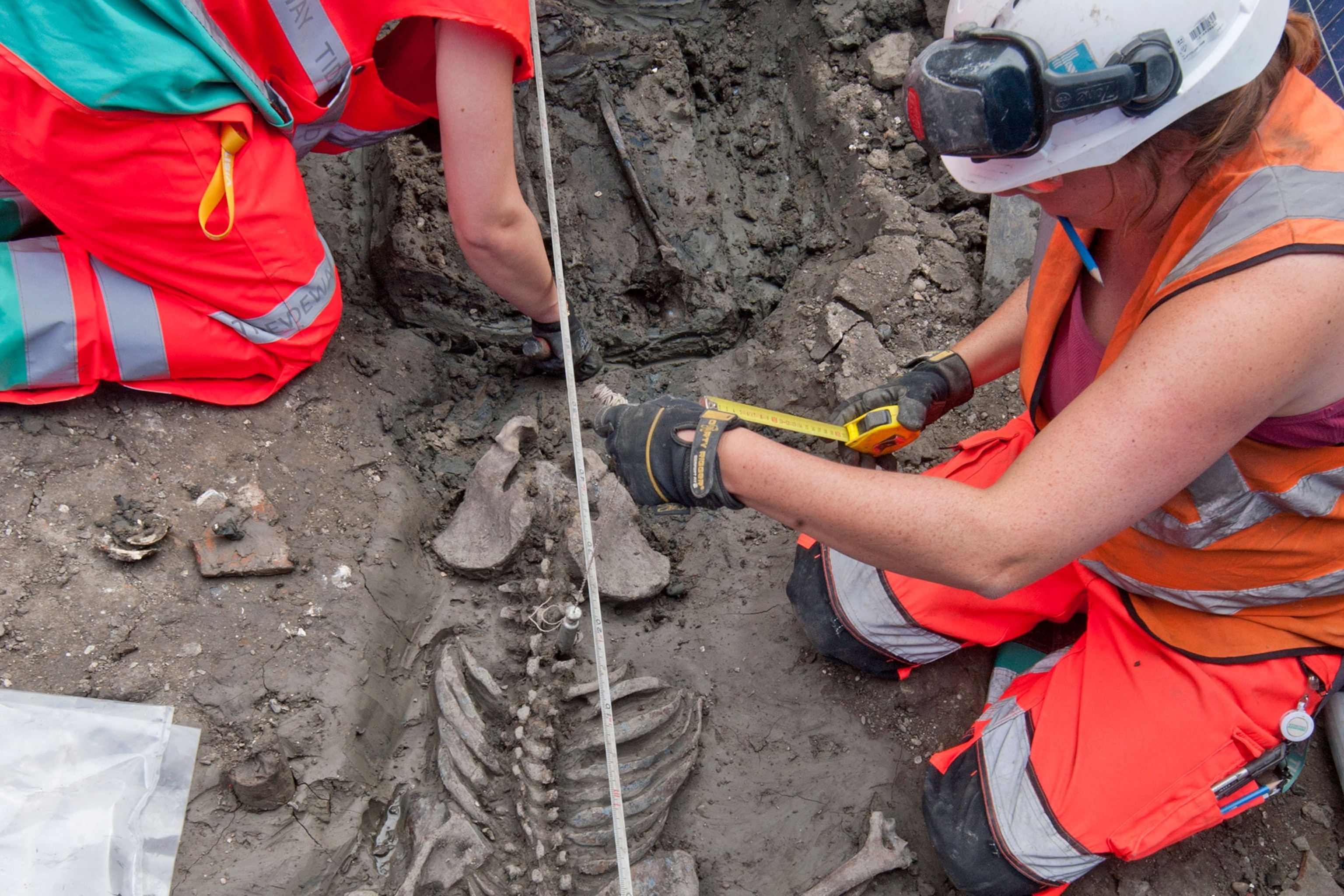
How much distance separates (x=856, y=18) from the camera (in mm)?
3613

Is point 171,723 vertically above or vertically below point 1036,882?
above

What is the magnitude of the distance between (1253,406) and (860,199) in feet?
7.12

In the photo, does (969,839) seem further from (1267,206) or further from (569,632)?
(1267,206)

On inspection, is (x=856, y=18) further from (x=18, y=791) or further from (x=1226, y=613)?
(x=18, y=791)

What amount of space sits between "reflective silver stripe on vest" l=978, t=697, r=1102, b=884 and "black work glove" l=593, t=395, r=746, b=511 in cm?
96

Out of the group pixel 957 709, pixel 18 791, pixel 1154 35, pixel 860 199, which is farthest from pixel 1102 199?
pixel 18 791

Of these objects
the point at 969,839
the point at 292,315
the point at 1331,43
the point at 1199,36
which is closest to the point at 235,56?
the point at 292,315

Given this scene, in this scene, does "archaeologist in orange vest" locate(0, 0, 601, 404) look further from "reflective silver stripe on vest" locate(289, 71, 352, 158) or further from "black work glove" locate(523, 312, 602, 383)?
"black work glove" locate(523, 312, 602, 383)

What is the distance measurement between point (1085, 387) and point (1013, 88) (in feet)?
2.22

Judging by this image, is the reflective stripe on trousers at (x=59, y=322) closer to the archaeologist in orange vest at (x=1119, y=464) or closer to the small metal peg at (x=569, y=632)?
the small metal peg at (x=569, y=632)

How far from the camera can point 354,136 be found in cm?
271

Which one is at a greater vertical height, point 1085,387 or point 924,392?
point 1085,387

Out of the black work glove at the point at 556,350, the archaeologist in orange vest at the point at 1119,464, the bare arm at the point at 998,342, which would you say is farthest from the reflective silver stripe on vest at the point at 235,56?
the bare arm at the point at 998,342

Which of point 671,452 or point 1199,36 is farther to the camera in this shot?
point 671,452
